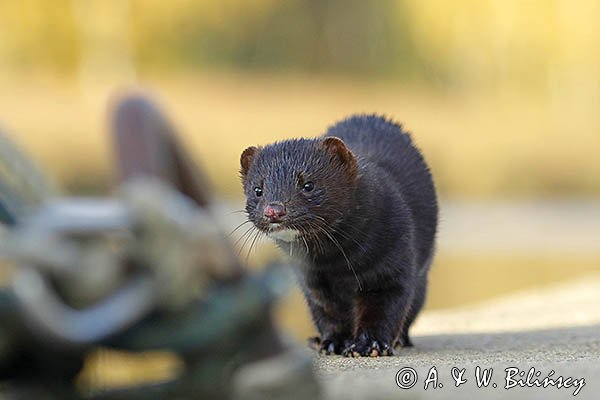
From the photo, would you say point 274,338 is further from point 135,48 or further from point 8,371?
point 135,48

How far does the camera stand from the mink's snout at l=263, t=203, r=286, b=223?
171 inches

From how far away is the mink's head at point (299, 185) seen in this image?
441 cm

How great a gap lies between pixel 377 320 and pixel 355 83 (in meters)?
28.2

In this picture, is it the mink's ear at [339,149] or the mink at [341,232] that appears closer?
the mink at [341,232]

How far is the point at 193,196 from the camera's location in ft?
11.3

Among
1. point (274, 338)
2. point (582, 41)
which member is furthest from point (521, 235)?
point (274, 338)

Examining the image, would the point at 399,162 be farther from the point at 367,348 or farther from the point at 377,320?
the point at 367,348

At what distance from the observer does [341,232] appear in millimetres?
4617

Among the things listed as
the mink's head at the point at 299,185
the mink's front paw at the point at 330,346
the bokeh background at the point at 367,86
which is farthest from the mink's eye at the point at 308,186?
the bokeh background at the point at 367,86

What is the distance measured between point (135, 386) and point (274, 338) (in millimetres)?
324

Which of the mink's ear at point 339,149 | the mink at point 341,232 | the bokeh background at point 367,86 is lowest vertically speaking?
the mink at point 341,232

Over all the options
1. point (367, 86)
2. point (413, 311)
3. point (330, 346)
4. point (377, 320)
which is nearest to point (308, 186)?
point (377, 320)

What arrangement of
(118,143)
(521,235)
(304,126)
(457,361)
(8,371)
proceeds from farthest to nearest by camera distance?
(304,126), (521,235), (457,361), (118,143), (8,371)

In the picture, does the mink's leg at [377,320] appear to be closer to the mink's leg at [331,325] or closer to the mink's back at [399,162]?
the mink's leg at [331,325]
